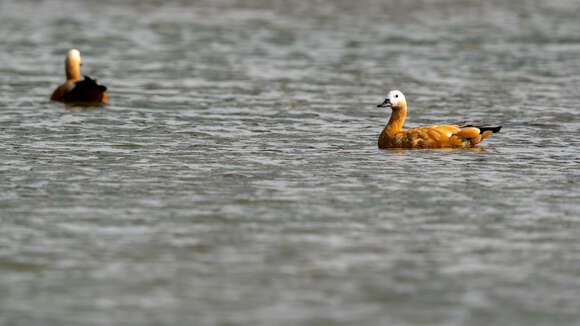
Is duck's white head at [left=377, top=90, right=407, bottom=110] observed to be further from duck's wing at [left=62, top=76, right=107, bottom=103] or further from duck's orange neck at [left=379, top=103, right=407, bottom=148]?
duck's wing at [left=62, top=76, right=107, bottom=103]

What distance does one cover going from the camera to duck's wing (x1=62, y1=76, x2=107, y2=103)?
20.6m

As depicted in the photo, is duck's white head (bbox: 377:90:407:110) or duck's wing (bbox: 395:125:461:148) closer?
duck's wing (bbox: 395:125:461:148)

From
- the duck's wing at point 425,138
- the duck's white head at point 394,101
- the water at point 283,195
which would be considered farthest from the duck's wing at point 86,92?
the duck's wing at point 425,138

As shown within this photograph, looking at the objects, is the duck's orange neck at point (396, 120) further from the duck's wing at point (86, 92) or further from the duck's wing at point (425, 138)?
the duck's wing at point (86, 92)

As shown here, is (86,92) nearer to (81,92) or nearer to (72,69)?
(81,92)

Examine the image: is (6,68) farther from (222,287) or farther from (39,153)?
(222,287)

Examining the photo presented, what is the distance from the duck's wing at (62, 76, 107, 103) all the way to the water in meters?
0.39

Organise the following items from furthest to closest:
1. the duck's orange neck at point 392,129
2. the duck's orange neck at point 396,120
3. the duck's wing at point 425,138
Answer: the duck's orange neck at point 396,120 → the duck's orange neck at point 392,129 → the duck's wing at point 425,138

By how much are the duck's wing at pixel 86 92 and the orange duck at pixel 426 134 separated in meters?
6.55

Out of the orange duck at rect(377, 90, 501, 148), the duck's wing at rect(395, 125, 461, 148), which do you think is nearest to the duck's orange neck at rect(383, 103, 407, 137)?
the orange duck at rect(377, 90, 501, 148)

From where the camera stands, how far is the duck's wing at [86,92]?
67.7ft

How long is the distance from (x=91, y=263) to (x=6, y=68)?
16792 millimetres

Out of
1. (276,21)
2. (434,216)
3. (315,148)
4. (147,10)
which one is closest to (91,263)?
(434,216)

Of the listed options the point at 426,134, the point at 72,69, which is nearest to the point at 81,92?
the point at 72,69
